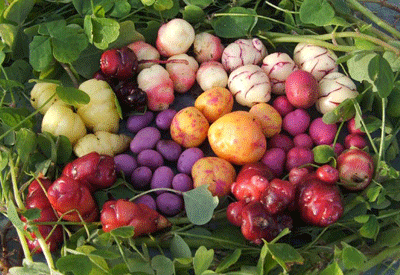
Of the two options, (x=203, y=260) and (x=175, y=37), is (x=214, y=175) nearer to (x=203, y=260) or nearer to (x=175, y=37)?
(x=203, y=260)

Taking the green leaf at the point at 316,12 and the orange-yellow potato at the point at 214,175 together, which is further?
the green leaf at the point at 316,12

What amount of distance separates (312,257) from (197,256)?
0.22 metres

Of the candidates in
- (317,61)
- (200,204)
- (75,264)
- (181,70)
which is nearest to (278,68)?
(317,61)

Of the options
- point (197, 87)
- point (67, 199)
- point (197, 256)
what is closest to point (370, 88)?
point (197, 87)

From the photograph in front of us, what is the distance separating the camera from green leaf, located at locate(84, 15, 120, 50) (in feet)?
3.54

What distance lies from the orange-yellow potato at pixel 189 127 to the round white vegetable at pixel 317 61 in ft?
0.94

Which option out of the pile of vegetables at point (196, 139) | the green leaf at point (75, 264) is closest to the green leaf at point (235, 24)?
the pile of vegetables at point (196, 139)

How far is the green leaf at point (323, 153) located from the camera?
98cm

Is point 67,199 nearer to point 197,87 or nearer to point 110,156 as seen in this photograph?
point 110,156

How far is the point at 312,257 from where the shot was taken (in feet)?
2.84

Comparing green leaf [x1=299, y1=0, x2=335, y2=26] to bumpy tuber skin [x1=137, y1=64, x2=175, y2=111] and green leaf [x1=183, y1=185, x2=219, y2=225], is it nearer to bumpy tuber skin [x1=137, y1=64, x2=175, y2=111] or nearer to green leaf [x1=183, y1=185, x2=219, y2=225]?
bumpy tuber skin [x1=137, y1=64, x2=175, y2=111]

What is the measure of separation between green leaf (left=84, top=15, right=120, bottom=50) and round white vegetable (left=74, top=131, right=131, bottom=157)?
0.64 feet

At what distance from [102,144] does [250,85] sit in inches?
13.7

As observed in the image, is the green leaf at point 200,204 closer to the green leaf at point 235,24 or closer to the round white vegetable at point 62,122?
the round white vegetable at point 62,122
